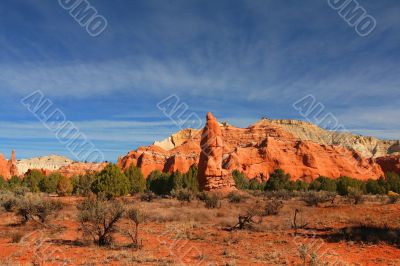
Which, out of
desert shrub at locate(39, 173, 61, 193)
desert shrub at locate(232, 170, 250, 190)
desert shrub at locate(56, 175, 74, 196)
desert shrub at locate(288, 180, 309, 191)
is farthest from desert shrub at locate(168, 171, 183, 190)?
desert shrub at locate(39, 173, 61, 193)

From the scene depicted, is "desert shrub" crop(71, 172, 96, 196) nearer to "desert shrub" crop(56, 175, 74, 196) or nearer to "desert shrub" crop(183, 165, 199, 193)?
"desert shrub" crop(56, 175, 74, 196)

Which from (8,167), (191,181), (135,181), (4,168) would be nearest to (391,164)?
(191,181)

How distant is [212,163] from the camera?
53.2 m

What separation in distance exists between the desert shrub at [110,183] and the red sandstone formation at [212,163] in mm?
11735

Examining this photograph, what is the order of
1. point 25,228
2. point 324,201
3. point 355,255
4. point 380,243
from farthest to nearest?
point 324,201, point 25,228, point 380,243, point 355,255

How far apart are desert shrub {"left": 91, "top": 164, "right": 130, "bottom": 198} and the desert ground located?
21669 mm

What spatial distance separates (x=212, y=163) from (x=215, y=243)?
1413 inches

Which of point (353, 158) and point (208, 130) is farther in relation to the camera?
point (353, 158)

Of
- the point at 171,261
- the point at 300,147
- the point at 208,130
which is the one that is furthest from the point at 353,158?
the point at 171,261

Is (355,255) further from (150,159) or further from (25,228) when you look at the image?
(150,159)

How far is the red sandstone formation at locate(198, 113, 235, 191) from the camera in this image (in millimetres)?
53062

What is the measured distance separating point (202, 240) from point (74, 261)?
7068 mm

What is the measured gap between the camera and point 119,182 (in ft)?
164

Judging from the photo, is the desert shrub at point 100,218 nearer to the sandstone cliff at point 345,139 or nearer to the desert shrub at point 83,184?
the desert shrub at point 83,184
